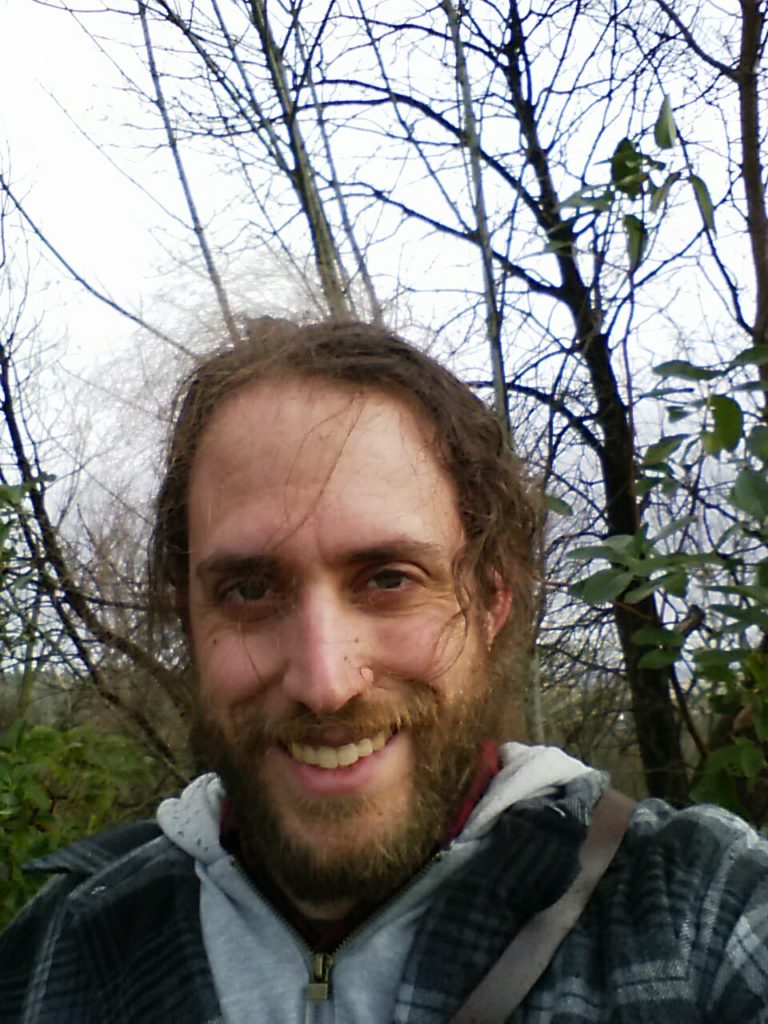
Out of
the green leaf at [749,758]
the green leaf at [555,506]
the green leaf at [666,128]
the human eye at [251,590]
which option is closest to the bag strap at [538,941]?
the human eye at [251,590]

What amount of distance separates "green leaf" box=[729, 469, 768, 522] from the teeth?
835mm

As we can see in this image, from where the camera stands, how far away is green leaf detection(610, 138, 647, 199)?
2023mm

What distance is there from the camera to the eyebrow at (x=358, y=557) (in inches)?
57.0

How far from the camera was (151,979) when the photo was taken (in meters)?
1.50

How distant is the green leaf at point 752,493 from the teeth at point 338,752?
2.74 feet

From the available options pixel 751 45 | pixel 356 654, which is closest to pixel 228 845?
pixel 356 654

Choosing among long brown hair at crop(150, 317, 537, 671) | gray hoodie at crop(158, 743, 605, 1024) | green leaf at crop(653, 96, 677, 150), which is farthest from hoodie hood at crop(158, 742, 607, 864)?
green leaf at crop(653, 96, 677, 150)

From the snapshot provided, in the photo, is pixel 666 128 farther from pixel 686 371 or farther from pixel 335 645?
pixel 335 645

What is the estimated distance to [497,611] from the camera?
174 centimetres

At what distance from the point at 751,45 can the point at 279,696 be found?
2.24 meters

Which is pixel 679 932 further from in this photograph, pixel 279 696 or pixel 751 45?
pixel 751 45

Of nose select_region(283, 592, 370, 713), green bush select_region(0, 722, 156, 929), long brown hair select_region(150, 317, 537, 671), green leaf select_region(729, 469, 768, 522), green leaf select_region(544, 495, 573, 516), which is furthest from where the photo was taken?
green bush select_region(0, 722, 156, 929)

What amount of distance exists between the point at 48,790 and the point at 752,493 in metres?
1.77

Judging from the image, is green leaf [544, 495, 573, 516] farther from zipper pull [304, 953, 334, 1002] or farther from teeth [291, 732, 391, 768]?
zipper pull [304, 953, 334, 1002]
